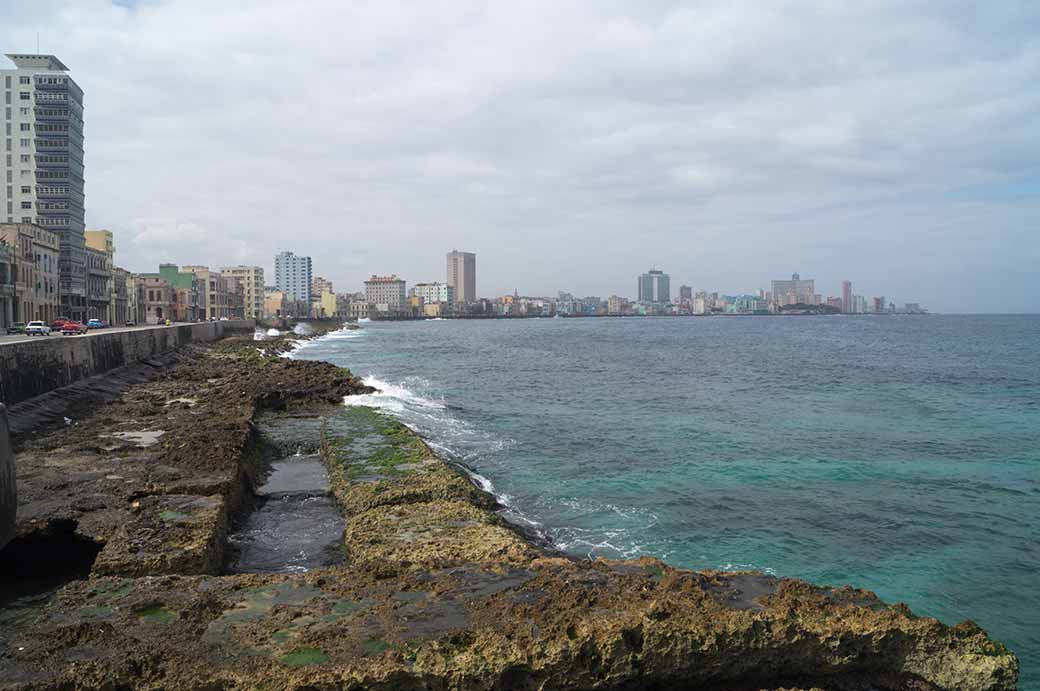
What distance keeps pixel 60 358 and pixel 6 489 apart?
2112 cm

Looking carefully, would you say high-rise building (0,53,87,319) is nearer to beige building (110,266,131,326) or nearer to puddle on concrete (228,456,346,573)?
beige building (110,266,131,326)

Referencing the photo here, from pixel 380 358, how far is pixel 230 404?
44.0 metres

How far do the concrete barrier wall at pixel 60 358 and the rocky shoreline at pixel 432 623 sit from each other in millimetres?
14057

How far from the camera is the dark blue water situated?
1205 centimetres

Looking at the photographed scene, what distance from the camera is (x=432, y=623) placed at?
6445 mm

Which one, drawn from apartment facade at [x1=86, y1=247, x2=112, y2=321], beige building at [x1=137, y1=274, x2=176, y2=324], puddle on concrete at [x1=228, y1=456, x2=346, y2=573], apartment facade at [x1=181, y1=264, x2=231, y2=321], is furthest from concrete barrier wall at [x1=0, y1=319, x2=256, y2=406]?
apartment facade at [x1=181, y1=264, x2=231, y2=321]

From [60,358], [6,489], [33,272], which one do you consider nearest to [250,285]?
[33,272]

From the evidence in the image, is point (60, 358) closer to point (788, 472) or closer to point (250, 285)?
point (788, 472)

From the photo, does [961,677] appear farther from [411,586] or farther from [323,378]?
[323,378]

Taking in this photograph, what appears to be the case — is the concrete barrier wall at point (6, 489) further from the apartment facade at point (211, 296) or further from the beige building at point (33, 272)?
the apartment facade at point (211, 296)

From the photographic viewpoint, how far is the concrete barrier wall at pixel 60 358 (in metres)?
21.9

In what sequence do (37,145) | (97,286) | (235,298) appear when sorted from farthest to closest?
1. (235,298)
2. (37,145)
3. (97,286)

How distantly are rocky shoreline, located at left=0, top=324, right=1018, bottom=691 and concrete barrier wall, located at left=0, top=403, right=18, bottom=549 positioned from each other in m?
0.47

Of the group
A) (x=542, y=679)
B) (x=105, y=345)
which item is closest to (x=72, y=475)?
(x=542, y=679)
